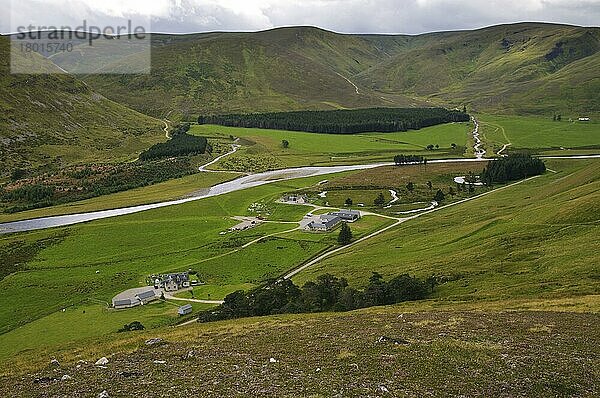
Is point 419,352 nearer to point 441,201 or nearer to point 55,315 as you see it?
point 55,315

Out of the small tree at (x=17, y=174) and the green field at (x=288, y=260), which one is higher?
the small tree at (x=17, y=174)

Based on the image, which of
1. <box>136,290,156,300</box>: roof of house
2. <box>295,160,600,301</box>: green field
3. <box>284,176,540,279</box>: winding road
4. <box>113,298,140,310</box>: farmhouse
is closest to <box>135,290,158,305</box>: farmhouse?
<box>136,290,156,300</box>: roof of house

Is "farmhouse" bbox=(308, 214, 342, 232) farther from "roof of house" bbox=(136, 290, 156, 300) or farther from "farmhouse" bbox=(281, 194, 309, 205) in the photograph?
"roof of house" bbox=(136, 290, 156, 300)

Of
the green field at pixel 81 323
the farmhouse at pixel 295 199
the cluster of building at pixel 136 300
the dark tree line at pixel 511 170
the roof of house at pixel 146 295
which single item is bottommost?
the green field at pixel 81 323

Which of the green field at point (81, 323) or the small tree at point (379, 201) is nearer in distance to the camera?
the green field at point (81, 323)

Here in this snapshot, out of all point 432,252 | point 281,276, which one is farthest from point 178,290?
point 432,252

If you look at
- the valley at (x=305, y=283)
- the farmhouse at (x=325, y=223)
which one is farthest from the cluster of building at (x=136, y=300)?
the farmhouse at (x=325, y=223)

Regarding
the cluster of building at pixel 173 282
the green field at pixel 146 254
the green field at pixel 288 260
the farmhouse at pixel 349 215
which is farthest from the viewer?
the farmhouse at pixel 349 215

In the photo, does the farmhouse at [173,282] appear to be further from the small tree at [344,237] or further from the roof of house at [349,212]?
the roof of house at [349,212]

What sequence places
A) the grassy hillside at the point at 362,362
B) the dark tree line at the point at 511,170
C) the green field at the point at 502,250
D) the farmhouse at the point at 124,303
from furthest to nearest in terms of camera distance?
1. the dark tree line at the point at 511,170
2. the farmhouse at the point at 124,303
3. the green field at the point at 502,250
4. the grassy hillside at the point at 362,362
